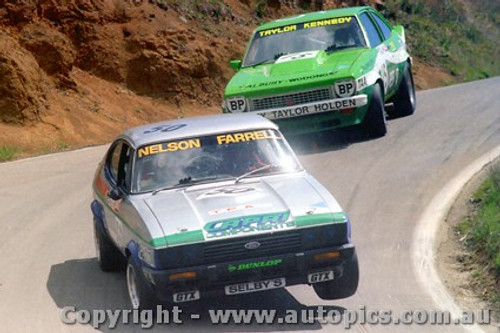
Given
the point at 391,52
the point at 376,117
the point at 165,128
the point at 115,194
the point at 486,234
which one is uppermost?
the point at 165,128

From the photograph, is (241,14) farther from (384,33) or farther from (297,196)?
(297,196)

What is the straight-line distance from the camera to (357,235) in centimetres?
998

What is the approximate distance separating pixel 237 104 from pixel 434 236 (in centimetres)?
488

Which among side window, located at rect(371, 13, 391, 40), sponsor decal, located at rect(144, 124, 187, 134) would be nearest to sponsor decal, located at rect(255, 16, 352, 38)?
side window, located at rect(371, 13, 391, 40)

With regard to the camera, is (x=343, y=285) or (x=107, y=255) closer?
(x=343, y=285)

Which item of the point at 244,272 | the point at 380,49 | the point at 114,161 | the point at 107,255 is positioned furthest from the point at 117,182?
the point at 380,49

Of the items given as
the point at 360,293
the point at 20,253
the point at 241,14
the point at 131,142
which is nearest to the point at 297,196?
the point at 360,293

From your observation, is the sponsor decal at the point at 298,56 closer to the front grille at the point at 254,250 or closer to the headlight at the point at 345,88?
the headlight at the point at 345,88

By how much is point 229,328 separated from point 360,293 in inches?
54.2

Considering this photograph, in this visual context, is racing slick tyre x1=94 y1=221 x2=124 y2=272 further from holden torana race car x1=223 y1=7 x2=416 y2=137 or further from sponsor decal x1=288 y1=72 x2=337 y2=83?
sponsor decal x1=288 y1=72 x2=337 y2=83

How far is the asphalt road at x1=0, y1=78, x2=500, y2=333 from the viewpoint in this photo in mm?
7857

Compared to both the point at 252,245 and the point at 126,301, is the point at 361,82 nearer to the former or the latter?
the point at 126,301

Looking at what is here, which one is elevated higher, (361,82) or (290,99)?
(361,82)

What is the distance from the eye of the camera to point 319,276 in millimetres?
7355
